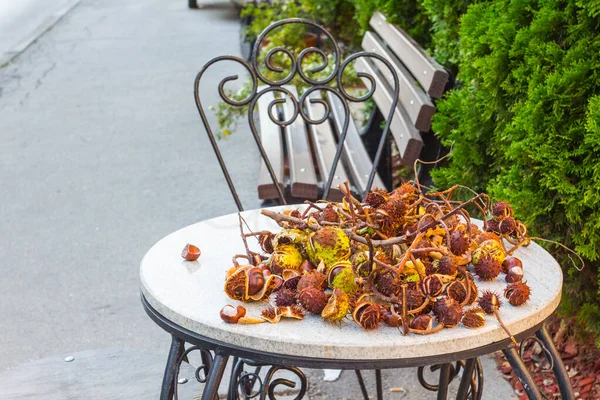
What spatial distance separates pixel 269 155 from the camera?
4145 millimetres

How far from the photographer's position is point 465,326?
1.54 m

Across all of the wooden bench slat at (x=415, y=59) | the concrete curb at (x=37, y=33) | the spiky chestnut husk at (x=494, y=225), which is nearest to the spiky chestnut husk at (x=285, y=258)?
the spiky chestnut husk at (x=494, y=225)

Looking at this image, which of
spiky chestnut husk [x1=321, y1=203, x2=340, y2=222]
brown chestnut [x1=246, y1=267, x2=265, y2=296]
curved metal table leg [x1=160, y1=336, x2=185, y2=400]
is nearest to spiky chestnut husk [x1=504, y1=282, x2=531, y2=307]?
spiky chestnut husk [x1=321, y1=203, x2=340, y2=222]

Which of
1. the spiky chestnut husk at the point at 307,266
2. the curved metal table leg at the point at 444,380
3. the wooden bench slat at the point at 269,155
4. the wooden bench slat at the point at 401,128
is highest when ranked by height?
Answer: the spiky chestnut husk at the point at 307,266

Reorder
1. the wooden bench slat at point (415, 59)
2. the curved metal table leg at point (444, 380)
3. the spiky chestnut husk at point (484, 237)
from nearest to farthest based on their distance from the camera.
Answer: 1. the spiky chestnut husk at point (484, 237)
2. the curved metal table leg at point (444, 380)
3. the wooden bench slat at point (415, 59)

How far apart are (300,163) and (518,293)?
7.89ft

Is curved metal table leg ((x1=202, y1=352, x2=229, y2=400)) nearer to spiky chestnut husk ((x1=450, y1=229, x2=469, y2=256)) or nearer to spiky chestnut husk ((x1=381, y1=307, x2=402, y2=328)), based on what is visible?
spiky chestnut husk ((x1=381, y1=307, x2=402, y2=328))

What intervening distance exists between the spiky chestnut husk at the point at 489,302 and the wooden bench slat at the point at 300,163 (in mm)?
2031

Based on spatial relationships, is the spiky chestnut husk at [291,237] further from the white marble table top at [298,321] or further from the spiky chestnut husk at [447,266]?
the spiky chestnut husk at [447,266]

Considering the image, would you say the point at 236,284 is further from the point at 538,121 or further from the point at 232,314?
the point at 538,121

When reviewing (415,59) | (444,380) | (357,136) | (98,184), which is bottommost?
(98,184)

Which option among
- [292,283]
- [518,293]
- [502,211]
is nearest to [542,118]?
[502,211]

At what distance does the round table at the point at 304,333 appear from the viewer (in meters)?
1.49

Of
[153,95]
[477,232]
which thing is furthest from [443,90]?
[153,95]
